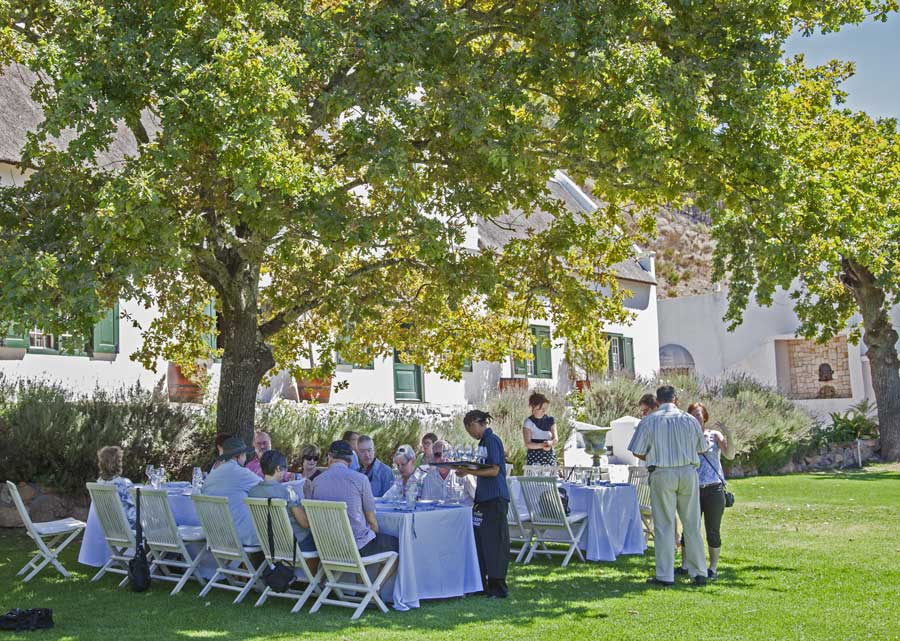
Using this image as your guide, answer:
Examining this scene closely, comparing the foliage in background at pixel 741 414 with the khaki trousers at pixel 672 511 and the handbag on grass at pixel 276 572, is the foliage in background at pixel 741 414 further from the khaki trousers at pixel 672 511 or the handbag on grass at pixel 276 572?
the handbag on grass at pixel 276 572

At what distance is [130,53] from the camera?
31.2ft

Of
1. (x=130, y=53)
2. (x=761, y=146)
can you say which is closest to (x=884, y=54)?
(x=761, y=146)

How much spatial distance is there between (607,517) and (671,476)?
1.88 metres

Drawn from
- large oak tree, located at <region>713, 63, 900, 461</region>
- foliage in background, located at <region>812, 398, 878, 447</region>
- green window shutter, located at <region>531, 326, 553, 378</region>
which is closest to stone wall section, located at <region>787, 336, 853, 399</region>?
large oak tree, located at <region>713, 63, 900, 461</region>

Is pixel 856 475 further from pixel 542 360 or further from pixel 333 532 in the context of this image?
pixel 333 532

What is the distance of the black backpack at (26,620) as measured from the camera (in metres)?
7.69

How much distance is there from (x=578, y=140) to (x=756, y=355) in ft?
90.5

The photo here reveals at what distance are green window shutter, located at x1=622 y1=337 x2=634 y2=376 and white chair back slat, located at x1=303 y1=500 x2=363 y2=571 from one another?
2447 cm

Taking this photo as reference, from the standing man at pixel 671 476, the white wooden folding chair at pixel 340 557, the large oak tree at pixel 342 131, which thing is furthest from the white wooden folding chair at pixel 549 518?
the white wooden folding chair at pixel 340 557

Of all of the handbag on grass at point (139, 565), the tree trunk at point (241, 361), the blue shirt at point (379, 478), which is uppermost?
the tree trunk at point (241, 361)

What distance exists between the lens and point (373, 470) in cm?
1064

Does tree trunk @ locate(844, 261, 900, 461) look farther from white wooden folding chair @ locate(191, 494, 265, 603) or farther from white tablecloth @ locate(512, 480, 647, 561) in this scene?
white wooden folding chair @ locate(191, 494, 265, 603)

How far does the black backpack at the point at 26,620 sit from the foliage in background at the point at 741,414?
16662 millimetres

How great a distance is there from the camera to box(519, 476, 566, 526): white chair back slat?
10508 millimetres
